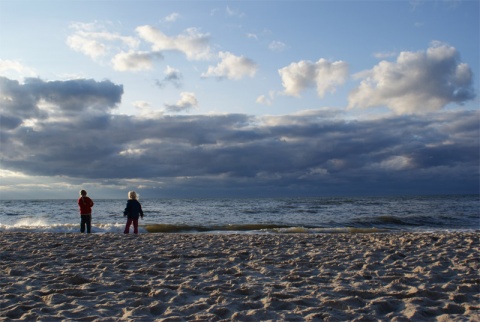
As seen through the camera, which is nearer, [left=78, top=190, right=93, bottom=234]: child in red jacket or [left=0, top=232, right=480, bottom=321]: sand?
[left=0, top=232, right=480, bottom=321]: sand

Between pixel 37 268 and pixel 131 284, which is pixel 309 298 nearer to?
pixel 131 284

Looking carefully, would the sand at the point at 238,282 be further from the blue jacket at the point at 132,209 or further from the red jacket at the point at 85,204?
the red jacket at the point at 85,204

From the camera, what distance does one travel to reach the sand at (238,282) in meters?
5.12

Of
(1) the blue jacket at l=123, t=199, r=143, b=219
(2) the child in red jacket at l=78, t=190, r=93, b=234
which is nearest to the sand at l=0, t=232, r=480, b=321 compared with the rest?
(1) the blue jacket at l=123, t=199, r=143, b=219

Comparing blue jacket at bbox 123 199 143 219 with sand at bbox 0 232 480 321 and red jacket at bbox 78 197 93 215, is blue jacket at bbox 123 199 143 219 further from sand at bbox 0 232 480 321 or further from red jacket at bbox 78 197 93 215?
sand at bbox 0 232 480 321

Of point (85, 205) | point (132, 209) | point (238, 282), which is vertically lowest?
point (238, 282)

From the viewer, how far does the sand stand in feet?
16.8

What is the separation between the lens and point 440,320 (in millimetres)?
4902

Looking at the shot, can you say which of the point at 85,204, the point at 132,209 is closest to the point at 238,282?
the point at 132,209

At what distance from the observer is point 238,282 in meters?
6.66

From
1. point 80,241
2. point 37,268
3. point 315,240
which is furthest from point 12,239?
point 315,240

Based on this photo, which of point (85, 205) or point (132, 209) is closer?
point (132, 209)

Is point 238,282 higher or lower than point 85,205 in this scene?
lower

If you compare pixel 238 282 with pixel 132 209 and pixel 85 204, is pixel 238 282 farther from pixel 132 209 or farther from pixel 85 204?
pixel 85 204
